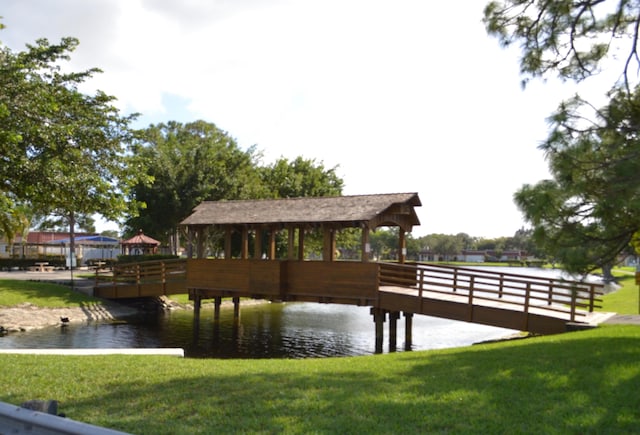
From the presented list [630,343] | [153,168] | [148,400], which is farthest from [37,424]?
[153,168]

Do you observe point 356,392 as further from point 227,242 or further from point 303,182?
point 303,182

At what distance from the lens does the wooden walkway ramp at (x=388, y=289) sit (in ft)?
52.4

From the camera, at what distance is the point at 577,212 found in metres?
7.20

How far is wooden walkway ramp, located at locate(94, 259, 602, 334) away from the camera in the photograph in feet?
52.4

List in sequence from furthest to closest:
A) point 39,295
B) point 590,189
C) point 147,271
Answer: point 147,271 < point 39,295 < point 590,189

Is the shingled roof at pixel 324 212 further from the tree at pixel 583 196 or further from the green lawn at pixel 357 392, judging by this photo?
the tree at pixel 583 196

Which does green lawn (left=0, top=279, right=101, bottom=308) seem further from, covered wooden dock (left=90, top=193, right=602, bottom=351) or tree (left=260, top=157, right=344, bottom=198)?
tree (left=260, top=157, right=344, bottom=198)

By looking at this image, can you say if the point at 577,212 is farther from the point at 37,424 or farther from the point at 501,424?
the point at 37,424

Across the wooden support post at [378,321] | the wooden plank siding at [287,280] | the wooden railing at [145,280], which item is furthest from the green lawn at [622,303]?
the wooden railing at [145,280]

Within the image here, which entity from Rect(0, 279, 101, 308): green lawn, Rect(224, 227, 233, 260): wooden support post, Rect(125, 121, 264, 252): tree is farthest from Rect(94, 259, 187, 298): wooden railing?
Rect(125, 121, 264, 252): tree

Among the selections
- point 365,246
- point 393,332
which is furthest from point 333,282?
point 393,332

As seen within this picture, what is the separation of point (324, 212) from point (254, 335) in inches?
251

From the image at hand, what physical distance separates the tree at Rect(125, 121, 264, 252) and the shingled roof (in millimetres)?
11820

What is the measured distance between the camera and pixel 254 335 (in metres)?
23.0
